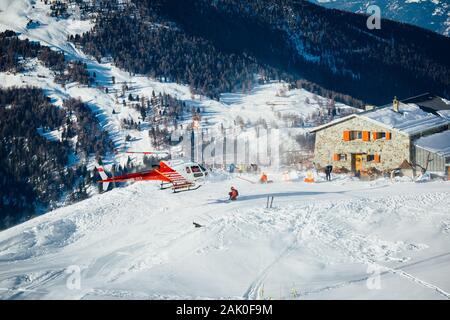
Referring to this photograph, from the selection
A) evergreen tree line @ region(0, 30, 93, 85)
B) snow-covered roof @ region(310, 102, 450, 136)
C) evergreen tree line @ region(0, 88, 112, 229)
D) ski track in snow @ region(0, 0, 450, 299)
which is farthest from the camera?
evergreen tree line @ region(0, 30, 93, 85)

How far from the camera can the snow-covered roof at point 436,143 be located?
3881 centimetres

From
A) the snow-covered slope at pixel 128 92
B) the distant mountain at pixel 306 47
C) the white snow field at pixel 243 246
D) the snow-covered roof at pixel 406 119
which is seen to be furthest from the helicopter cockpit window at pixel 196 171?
the distant mountain at pixel 306 47

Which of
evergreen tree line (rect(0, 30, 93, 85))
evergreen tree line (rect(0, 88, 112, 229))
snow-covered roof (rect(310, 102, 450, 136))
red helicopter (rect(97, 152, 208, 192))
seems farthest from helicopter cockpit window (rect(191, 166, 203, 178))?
evergreen tree line (rect(0, 30, 93, 85))

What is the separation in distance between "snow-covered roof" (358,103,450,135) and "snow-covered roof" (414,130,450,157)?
0.85m

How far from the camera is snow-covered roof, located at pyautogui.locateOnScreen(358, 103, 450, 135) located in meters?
40.8

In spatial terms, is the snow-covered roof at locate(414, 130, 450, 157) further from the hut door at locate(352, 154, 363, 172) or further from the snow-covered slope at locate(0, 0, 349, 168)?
the snow-covered slope at locate(0, 0, 349, 168)

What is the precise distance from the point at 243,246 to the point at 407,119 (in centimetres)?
2848

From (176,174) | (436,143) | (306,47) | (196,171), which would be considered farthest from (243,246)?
(306,47)

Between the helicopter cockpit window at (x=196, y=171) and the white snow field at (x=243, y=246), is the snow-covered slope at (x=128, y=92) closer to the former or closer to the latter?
the helicopter cockpit window at (x=196, y=171)

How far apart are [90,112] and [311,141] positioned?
6434 centimetres

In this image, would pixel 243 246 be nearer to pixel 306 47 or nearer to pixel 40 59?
pixel 40 59

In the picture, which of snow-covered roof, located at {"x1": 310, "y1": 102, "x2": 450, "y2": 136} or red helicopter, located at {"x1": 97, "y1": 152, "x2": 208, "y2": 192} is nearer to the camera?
red helicopter, located at {"x1": 97, "y1": 152, "x2": 208, "y2": 192}

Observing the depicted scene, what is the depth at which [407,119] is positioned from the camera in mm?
43094
